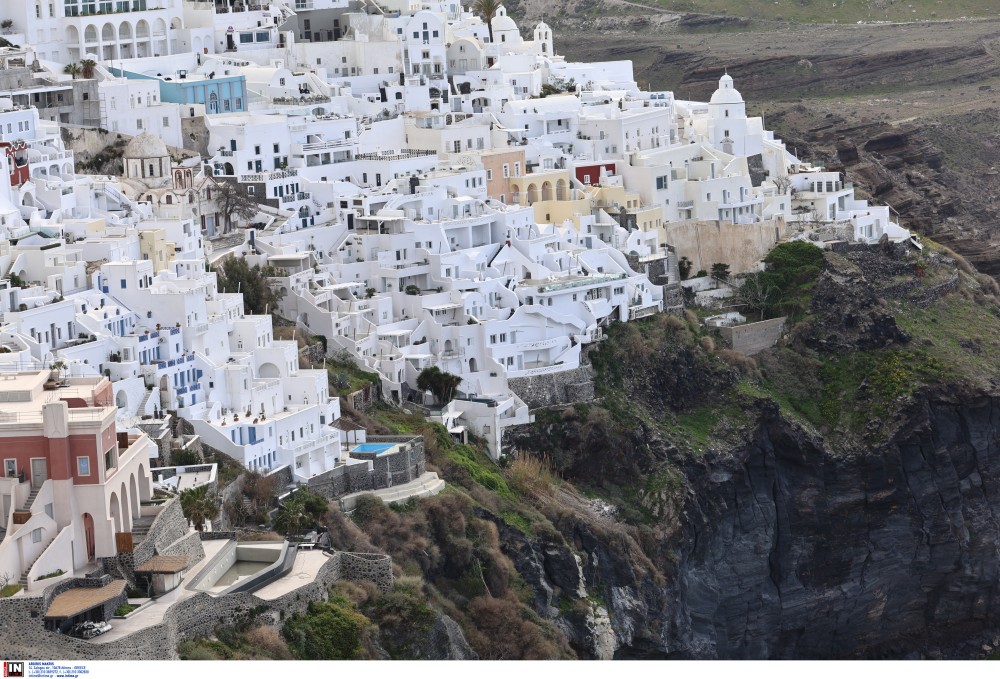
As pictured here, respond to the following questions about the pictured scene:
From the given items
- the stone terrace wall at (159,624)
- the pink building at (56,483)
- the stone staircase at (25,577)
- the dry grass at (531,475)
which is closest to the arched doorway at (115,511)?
the pink building at (56,483)

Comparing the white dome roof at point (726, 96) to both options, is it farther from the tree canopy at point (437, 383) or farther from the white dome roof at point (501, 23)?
the tree canopy at point (437, 383)

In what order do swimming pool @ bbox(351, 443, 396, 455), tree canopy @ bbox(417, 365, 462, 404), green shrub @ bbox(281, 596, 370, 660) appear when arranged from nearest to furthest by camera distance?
green shrub @ bbox(281, 596, 370, 660) → swimming pool @ bbox(351, 443, 396, 455) → tree canopy @ bbox(417, 365, 462, 404)

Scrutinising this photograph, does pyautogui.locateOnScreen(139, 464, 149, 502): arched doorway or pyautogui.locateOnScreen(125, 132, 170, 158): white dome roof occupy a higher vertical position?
pyautogui.locateOnScreen(125, 132, 170, 158): white dome roof

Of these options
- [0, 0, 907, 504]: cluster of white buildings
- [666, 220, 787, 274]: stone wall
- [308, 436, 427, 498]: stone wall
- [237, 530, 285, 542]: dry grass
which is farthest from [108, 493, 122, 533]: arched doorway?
[666, 220, 787, 274]: stone wall

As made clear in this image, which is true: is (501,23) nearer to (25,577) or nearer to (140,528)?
(140,528)

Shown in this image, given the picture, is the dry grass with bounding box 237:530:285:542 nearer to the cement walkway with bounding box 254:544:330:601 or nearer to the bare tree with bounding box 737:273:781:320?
the cement walkway with bounding box 254:544:330:601

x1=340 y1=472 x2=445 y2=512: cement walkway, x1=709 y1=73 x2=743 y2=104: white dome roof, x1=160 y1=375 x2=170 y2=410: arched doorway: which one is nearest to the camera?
x1=160 y1=375 x2=170 y2=410: arched doorway
